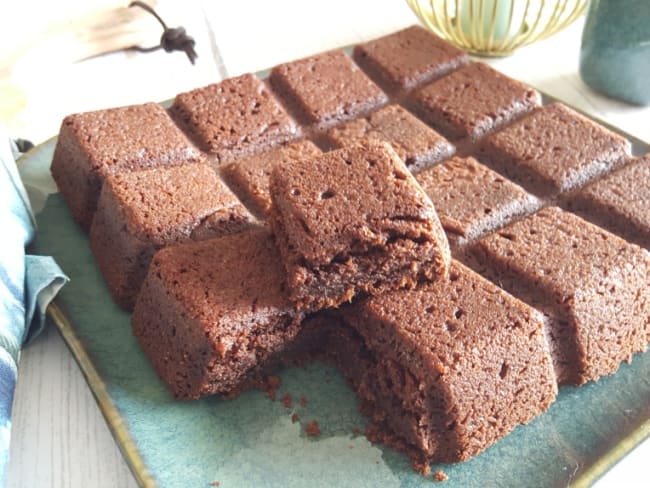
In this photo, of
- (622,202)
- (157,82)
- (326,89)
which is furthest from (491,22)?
(157,82)

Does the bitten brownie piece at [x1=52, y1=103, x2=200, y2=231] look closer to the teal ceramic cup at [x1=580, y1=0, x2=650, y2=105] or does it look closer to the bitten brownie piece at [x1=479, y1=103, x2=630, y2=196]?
the bitten brownie piece at [x1=479, y1=103, x2=630, y2=196]

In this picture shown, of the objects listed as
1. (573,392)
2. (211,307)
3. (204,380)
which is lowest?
(573,392)

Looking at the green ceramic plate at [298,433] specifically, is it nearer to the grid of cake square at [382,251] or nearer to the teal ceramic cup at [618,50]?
the grid of cake square at [382,251]

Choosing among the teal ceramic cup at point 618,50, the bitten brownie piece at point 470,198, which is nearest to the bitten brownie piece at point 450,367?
the bitten brownie piece at point 470,198

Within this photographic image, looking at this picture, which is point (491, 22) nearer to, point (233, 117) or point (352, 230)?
point (233, 117)

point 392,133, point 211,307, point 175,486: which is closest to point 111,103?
point 392,133

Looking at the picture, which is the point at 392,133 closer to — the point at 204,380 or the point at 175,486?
the point at 204,380
